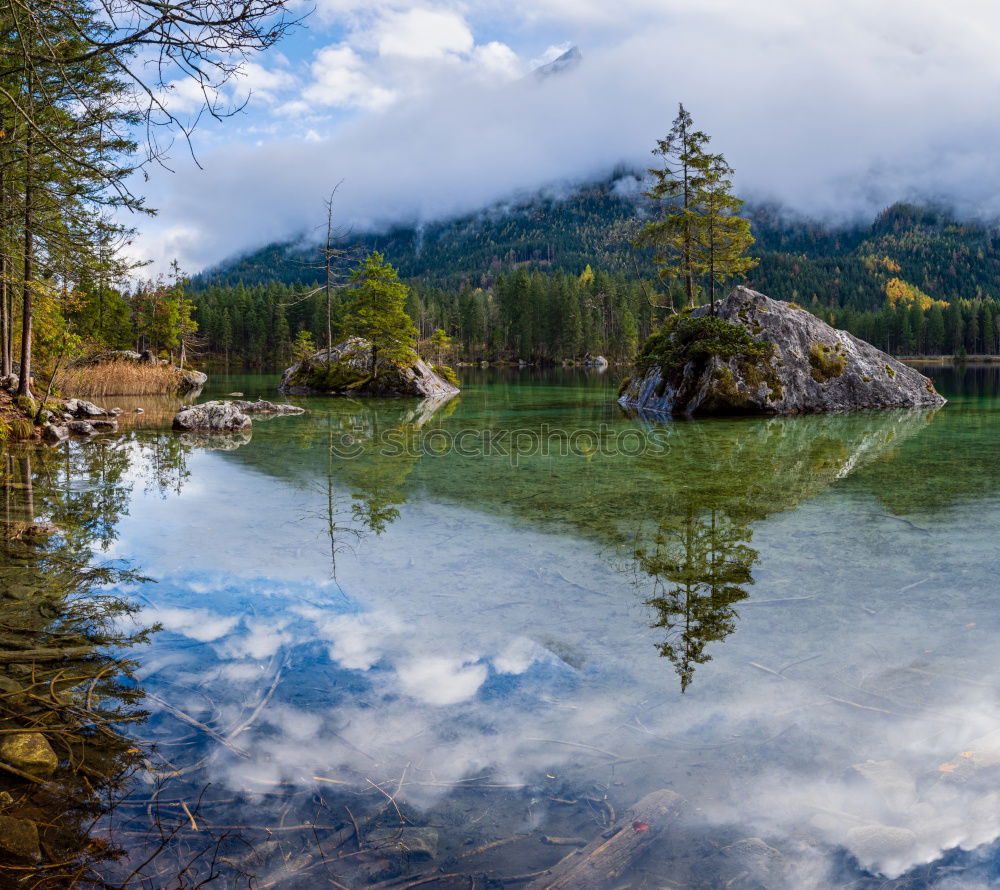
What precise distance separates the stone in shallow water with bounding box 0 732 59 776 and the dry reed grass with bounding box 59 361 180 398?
30.0 metres

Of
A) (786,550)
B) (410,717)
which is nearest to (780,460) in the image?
(786,550)

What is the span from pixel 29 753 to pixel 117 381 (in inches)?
1417

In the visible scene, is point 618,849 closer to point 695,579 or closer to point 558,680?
point 558,680

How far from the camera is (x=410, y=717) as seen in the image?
12.9 feet

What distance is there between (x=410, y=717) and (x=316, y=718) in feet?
1.73

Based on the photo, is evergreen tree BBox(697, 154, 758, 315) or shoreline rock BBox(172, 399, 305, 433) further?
evergreen tree BBox(697, 154, 758, 315)

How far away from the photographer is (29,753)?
3.50 metres

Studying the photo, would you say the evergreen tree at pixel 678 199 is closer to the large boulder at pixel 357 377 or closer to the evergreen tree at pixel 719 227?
the evergreen tree at pixel 719 227

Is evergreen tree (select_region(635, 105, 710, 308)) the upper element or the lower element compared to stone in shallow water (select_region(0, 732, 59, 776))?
upper

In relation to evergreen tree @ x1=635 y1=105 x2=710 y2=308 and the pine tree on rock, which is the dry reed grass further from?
evergreen tree @ x1=635 y1=105 x2=710 y2=308

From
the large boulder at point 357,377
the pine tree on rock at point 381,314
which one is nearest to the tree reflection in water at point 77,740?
the pine tree on rock at point 381,314

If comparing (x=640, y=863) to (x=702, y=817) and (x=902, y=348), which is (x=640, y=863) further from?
(x=902, y=348)

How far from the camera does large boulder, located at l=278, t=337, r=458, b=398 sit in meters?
37.8

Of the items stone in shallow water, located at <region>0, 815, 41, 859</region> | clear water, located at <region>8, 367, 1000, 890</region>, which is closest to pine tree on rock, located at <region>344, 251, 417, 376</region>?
clear water, located at <region>8, 367, 1000, 890</region>
